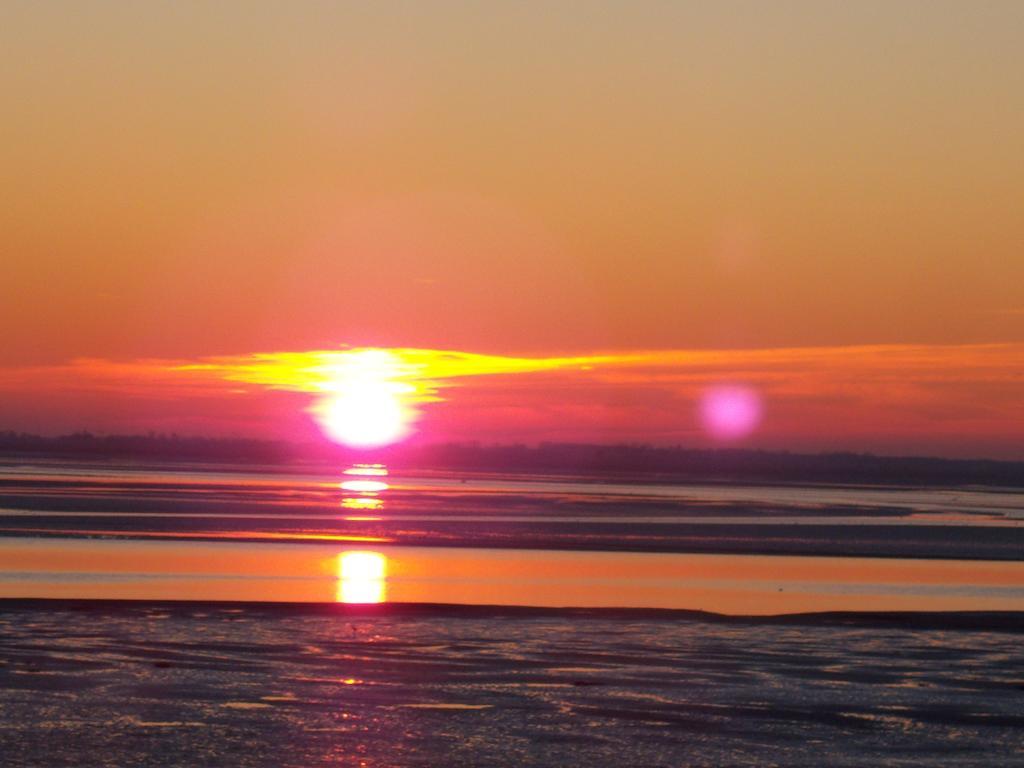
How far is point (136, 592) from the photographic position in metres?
23.2

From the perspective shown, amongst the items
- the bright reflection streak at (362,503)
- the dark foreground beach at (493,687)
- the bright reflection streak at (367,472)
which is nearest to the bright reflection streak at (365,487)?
the bright reflection streak at (362,503)

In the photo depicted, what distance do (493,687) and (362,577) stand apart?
12.1 m

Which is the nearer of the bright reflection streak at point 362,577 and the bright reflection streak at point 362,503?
the bright reflection streak at point 362,577

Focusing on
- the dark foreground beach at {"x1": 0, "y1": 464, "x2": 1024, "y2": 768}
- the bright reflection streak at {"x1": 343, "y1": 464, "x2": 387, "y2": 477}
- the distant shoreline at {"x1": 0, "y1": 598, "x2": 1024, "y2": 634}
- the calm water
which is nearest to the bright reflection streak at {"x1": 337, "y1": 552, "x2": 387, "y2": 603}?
the calm water

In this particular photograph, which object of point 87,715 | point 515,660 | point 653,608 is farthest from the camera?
point 653,608

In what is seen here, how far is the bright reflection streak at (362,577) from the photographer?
77.4ft

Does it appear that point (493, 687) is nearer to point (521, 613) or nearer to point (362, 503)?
point (521, 613)

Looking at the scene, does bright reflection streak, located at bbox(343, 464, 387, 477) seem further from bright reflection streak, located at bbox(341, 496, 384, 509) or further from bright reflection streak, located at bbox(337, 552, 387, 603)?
bright reflection streak, located at bbox(337, 552, 387, 603)

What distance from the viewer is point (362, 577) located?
26953 mm

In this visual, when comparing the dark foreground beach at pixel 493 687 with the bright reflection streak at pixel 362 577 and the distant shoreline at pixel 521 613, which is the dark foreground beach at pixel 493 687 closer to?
the distant shoreline at pixel 521 613

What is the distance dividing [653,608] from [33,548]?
1512 cm

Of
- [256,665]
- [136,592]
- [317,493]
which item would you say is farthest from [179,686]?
[317,493]

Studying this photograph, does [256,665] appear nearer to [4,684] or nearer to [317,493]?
[4,684]

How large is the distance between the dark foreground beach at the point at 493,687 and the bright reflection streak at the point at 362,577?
6.55 ft
